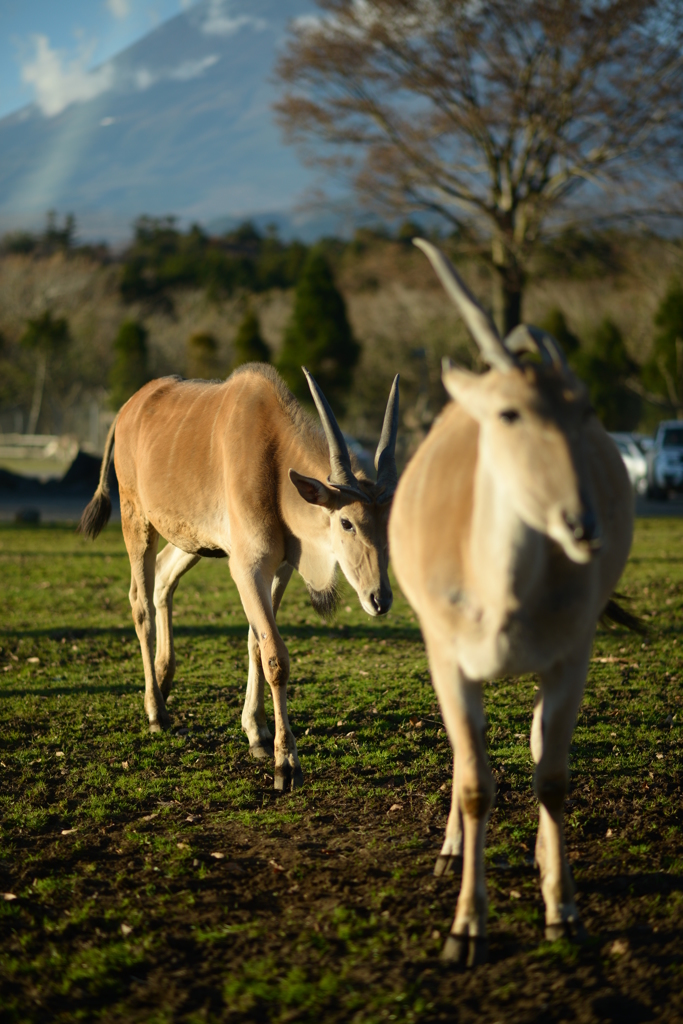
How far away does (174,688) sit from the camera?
7.44 metres

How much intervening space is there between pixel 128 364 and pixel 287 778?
46.4 meters

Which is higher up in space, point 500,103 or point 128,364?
point 500,103

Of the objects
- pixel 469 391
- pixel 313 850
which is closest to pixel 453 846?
pixel 313 850

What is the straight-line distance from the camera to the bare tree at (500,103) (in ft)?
67.1

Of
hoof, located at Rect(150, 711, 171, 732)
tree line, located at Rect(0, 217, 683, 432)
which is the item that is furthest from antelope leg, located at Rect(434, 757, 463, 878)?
tree line, located at Rect(0, 217, 683, 432)

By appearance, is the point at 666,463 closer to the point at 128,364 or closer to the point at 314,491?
the point at 314,491

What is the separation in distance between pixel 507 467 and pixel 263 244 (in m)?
75.6

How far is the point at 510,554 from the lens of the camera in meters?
3.23

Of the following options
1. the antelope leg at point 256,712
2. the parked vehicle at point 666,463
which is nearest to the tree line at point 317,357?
the parked vehicle at point 666,463

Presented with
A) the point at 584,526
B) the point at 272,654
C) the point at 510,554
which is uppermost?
the point at 584,526

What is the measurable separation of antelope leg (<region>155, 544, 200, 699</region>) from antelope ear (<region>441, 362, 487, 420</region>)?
13.7 ft

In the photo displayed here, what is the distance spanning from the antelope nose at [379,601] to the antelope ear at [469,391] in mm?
2262

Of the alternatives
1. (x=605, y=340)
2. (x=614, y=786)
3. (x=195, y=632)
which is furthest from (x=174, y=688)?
(x=605, y=340)

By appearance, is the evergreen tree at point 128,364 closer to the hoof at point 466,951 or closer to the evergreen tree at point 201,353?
the evergreen tree at point 201,353
